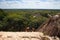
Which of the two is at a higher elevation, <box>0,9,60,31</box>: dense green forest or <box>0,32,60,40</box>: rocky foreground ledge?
<box>0,9,60,31</box>: dense green forest

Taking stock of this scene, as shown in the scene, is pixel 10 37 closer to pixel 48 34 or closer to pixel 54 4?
pixel 48 34

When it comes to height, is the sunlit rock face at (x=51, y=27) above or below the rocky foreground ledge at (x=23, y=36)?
above

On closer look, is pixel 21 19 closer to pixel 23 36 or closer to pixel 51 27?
pixel 23 36

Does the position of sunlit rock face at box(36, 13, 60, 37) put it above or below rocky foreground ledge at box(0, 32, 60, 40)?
above

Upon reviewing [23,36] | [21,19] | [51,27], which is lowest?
[23,36]

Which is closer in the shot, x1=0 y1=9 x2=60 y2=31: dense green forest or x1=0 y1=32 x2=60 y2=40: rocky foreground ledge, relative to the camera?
x1=0 y1=32 x2=60 y2=40: rocky foreground ledge

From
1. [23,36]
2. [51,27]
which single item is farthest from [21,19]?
[51,27]
